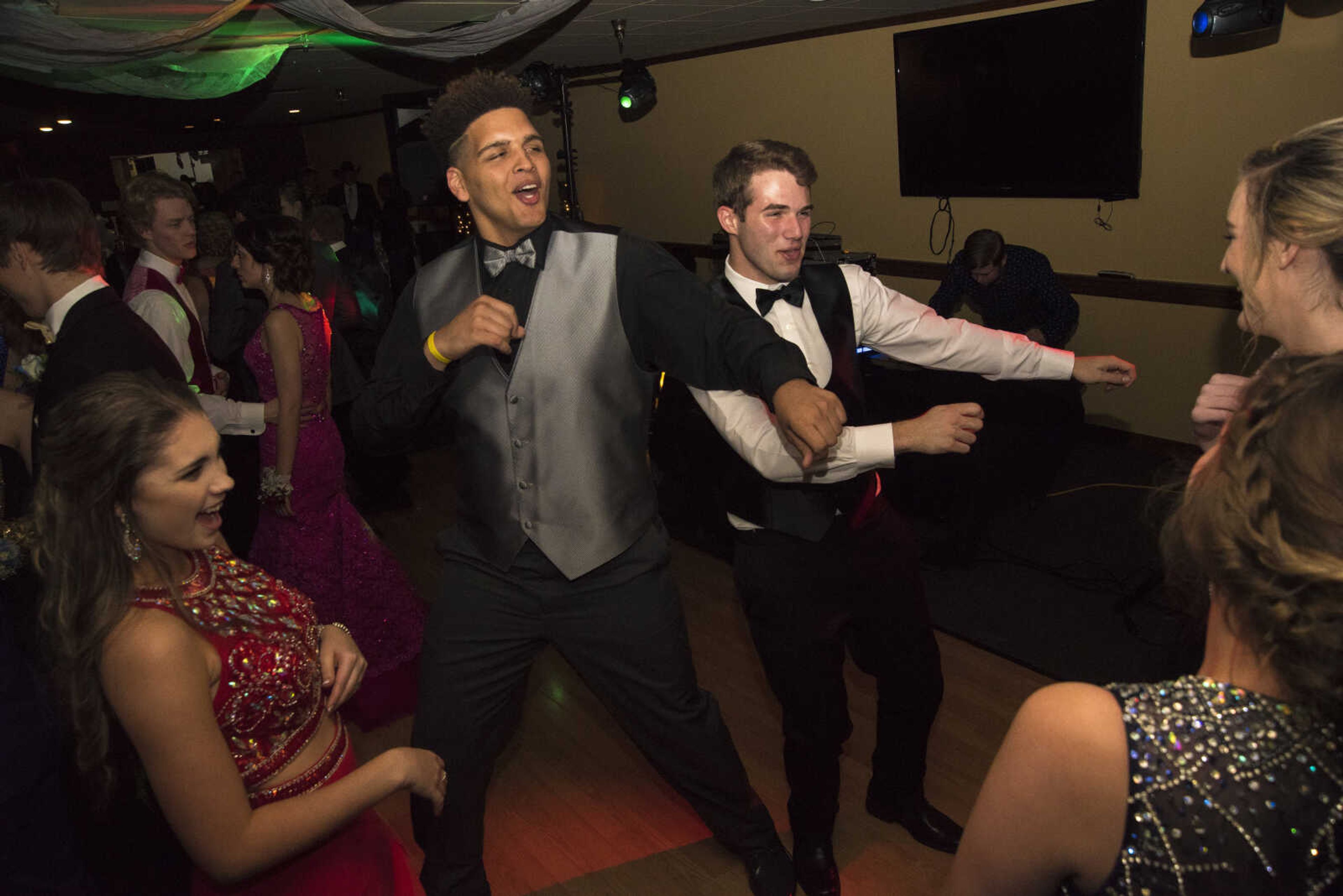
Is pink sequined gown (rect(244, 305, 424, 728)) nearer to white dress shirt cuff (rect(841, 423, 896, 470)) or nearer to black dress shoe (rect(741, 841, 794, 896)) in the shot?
black dress shoe (rect(741, 841, 794, 896))

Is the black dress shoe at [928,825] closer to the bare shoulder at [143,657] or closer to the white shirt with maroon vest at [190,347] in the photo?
the bare shoulder at [143,657]

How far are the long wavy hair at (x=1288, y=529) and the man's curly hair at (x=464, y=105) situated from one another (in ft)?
4.95

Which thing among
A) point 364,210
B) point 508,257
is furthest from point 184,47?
point 364,210

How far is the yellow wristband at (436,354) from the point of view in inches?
65.9

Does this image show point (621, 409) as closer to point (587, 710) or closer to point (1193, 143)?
point (587, 710)

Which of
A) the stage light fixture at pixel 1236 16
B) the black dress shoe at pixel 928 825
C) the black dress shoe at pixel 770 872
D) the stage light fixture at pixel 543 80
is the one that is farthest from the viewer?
the stage light fixture at pixel 543 80

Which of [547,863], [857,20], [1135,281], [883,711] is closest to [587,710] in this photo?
[547,863]

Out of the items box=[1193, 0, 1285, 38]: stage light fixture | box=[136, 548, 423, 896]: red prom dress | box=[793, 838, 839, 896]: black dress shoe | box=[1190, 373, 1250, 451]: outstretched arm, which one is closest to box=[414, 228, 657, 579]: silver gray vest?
box=[136, 548, 423, 896]: red prom dress

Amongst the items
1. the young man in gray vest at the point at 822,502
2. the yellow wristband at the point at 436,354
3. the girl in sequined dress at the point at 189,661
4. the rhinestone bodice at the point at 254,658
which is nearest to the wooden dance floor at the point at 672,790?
the young man in gray vest at the point at 822,502

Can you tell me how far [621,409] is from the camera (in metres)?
1.88

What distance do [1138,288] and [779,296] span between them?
12.9 ft

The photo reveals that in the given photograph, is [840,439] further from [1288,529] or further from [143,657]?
[143,657]

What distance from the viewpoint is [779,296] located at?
2.08m

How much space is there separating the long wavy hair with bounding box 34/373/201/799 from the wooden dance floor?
4.57ft
